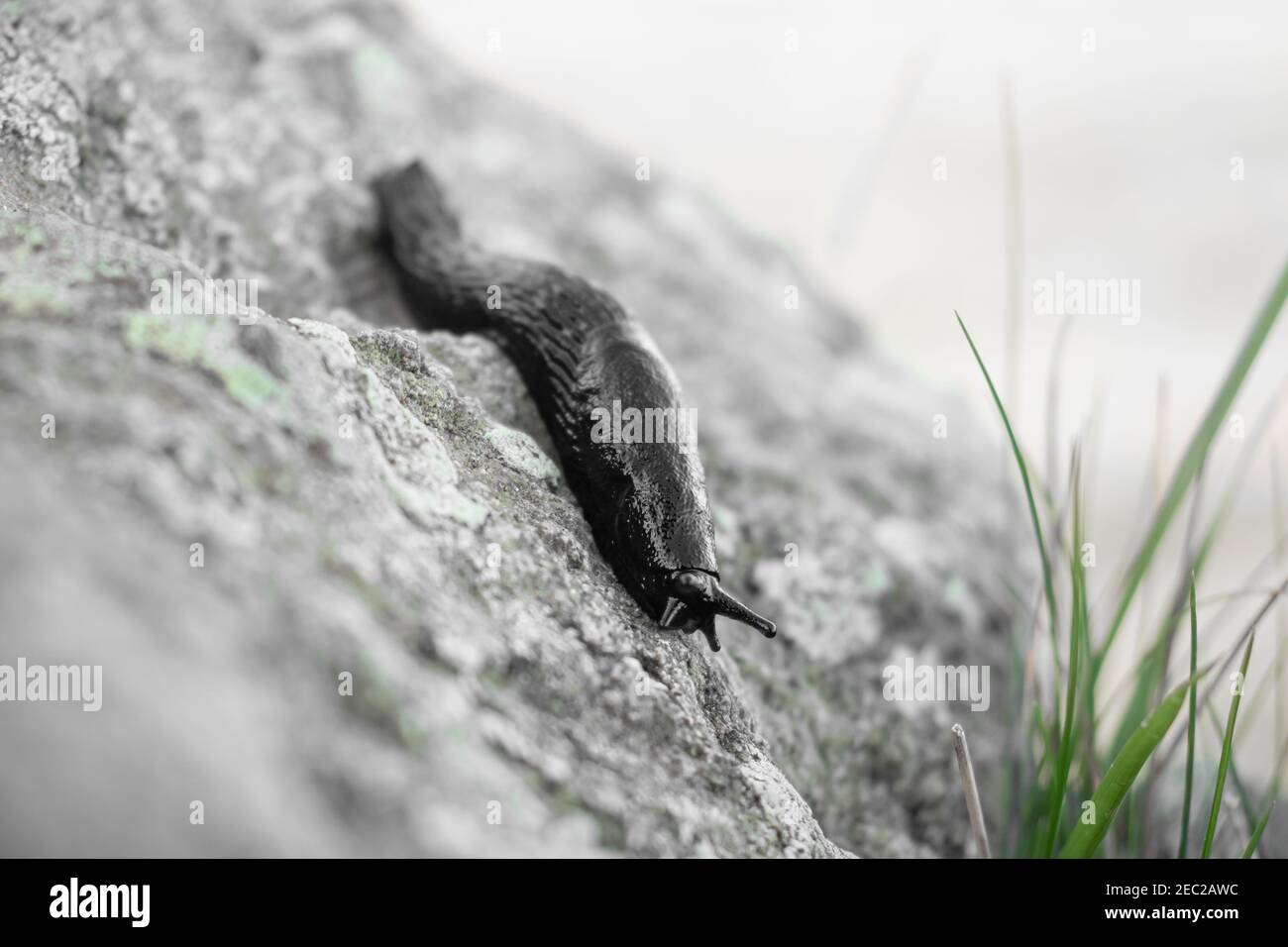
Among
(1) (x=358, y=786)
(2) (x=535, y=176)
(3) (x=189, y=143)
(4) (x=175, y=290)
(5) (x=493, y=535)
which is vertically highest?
(2) (x=535, y=176)

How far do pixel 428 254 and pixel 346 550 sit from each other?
2572 mm

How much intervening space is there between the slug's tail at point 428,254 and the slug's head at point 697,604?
1676mm

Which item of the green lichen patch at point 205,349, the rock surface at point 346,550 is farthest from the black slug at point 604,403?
the green lichen patch at point 205,349

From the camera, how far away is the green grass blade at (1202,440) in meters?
2.58

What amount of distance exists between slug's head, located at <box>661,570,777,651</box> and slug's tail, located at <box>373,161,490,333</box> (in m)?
1.68

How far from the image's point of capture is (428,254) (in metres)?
4.27

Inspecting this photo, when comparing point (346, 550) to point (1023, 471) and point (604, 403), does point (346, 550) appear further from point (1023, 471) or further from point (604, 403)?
point (1023, 471)

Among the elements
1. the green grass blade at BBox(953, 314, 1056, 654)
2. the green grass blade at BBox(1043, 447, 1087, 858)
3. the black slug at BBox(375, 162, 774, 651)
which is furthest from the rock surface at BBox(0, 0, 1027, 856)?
the green grass blade at BBox(953, 314, 1056, 654)
